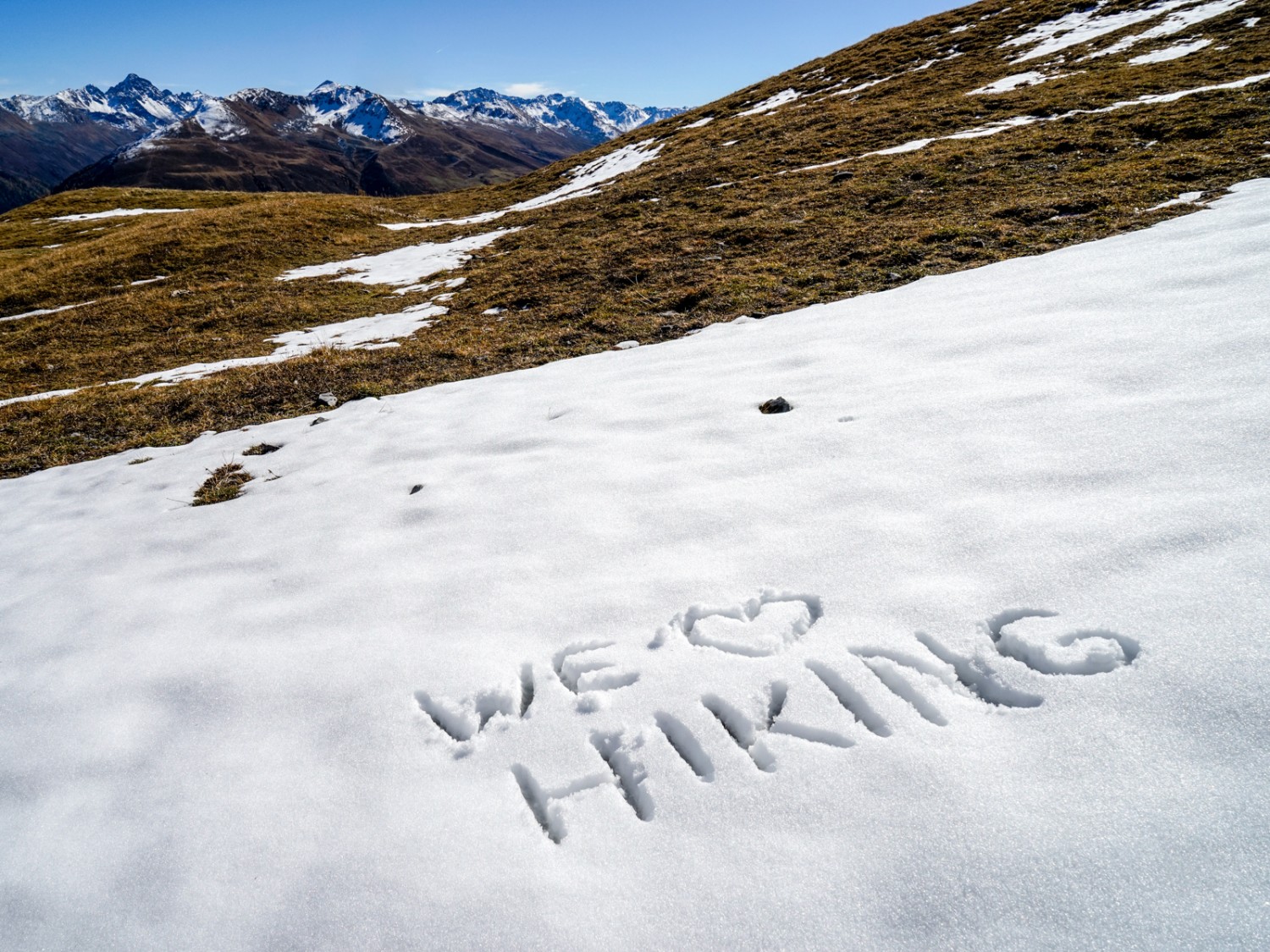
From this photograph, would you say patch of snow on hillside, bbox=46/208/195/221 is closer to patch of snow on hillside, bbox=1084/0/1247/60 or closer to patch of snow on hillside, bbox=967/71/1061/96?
patch of snow on hillside, bbox=967/71/1061/96

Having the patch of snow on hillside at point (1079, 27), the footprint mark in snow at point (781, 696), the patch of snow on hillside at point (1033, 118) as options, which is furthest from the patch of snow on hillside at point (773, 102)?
the footprint mark in snow at point (781, 696)

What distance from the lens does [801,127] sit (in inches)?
1139

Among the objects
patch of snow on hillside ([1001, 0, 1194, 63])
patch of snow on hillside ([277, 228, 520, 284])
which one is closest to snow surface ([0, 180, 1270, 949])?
patch of snow on hillside ([277, 228, 520, 284])

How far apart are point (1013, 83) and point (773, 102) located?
51.8 feet

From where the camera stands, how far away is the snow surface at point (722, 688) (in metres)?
2.26

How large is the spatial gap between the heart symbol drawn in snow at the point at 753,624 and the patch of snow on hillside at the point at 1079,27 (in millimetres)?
38777

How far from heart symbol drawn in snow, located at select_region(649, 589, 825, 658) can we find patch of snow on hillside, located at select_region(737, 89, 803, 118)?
40.6m

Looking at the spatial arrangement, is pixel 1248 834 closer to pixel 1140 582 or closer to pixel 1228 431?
pixel 1140 582

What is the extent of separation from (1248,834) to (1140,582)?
52.4 inches

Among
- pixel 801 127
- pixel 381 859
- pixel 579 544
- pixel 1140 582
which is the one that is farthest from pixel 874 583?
pixel 801 127

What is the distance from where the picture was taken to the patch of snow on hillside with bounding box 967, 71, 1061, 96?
2558 centimetres

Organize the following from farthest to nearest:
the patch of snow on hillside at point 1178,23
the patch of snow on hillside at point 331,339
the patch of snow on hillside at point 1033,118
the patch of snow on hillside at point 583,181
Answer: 1. the patch of snow on hillside at point 583,181
2. the patch of snow on hillside at point 1178,23
3. the patch of snow on hillside at point 1033,118
4. the patch of snow on hillside at point 331,339

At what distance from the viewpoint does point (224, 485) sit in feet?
24.4

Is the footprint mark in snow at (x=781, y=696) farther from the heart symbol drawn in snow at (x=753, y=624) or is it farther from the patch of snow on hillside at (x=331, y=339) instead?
the patch of snow on hillside at (x=331, y=339)
